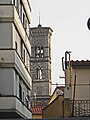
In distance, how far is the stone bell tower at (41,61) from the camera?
336ft

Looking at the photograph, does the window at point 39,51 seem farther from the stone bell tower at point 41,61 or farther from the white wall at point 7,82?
the white wall at point 7,82

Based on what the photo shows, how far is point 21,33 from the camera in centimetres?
3356

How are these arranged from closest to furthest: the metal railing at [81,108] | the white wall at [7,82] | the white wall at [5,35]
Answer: the metal railing at [81,108] → the white wall at [7,82] → the white wall at [5,35]

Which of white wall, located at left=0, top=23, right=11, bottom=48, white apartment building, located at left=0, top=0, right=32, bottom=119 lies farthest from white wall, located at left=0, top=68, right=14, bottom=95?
white wall, located at left=0, top=23, right=11, bottom=48

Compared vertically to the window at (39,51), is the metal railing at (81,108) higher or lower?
lower

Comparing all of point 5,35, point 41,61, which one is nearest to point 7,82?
point 5,35

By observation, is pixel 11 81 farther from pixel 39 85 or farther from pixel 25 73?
pixel 39 85

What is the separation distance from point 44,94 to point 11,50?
73271mm

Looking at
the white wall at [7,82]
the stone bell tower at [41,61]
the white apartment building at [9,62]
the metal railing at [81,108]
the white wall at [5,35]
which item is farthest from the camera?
the stone bell tower at [41,61]

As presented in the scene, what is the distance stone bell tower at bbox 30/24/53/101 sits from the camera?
10256 cm

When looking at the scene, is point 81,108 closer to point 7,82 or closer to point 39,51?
point 7,82

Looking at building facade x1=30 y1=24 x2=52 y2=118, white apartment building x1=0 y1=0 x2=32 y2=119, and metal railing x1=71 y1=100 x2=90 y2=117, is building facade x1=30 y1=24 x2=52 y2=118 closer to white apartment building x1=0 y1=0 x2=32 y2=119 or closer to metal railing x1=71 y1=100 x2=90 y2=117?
white apartment building x1=0 y1=0 x2=32 y2=119

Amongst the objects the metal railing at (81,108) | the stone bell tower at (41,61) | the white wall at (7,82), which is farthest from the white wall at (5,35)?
the stone bell tower at (41,61)

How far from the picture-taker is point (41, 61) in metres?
105
